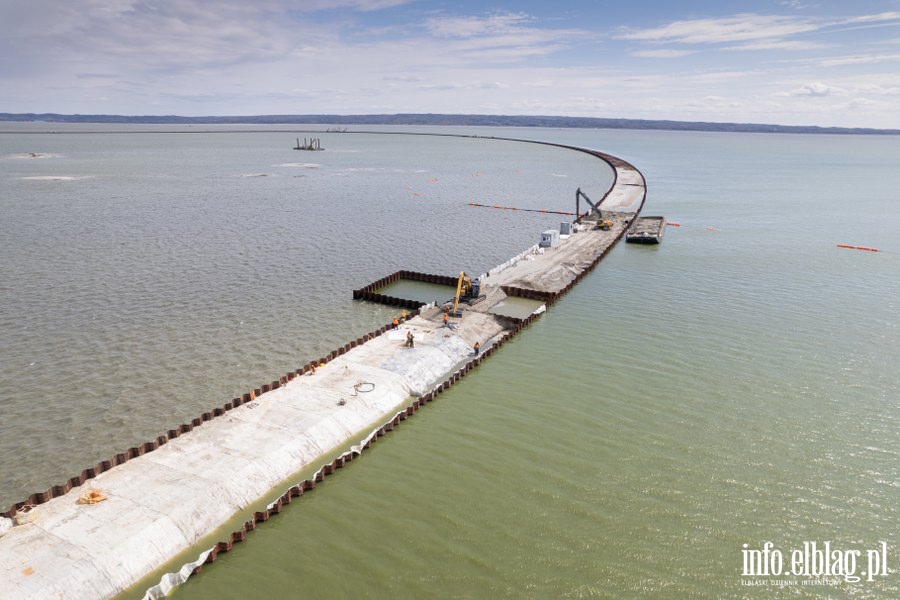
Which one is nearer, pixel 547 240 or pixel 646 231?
pixel 547 240

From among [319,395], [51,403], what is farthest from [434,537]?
[51,403]

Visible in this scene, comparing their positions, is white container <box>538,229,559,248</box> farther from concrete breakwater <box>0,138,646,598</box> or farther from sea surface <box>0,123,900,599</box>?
concrete breakwater <box>0,138,646,598</box>

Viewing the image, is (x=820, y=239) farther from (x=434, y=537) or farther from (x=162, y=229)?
(x=162, y=229)

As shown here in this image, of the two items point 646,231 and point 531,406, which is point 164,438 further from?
point 646,231

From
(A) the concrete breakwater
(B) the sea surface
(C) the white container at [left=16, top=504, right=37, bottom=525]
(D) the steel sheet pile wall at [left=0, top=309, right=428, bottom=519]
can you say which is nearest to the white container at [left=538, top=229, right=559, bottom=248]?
(B) the sea surface

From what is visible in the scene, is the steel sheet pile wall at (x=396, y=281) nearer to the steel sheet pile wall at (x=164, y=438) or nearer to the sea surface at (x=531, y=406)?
the sea surface at (x=531, y=406)

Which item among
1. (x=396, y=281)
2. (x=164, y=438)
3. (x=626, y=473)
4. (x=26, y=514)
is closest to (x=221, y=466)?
(x=164, y=438)

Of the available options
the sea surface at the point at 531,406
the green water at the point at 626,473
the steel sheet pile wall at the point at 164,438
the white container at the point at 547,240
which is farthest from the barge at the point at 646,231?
the steel sheet pile wall at the point at 164,438
